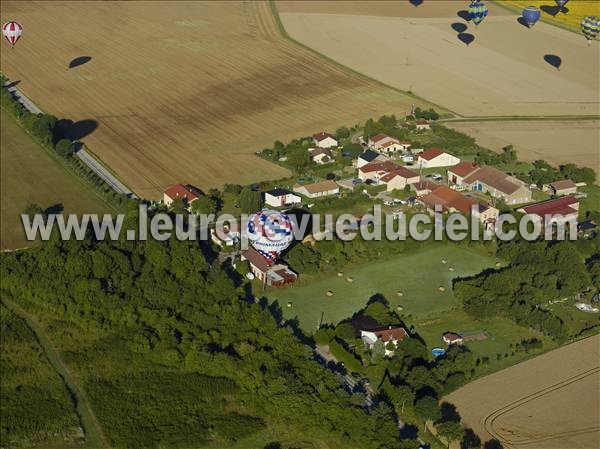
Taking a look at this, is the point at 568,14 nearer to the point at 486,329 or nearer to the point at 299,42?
the point at 299,42

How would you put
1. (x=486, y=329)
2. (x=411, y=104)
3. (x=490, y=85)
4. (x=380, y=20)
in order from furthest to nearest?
(x=380, y=20) → (x=490, y=85) → (x=411, y=104) → (x=486, y=329)

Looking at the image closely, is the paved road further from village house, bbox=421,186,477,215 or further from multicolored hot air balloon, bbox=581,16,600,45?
multicolored hot air balloon, bbox=581,16,600,45

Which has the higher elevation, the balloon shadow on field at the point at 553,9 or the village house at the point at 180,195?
the balloon shadow on field at the point at 553,9

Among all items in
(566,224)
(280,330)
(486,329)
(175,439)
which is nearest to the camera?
(175,439)

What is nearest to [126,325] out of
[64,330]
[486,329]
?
[64,330]

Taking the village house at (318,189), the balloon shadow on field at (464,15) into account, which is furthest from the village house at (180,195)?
the balloon shadow on field at (464,15)

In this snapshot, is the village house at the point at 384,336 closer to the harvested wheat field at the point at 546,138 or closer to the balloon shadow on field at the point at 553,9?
the harvested wheat field at the point at 546,138
